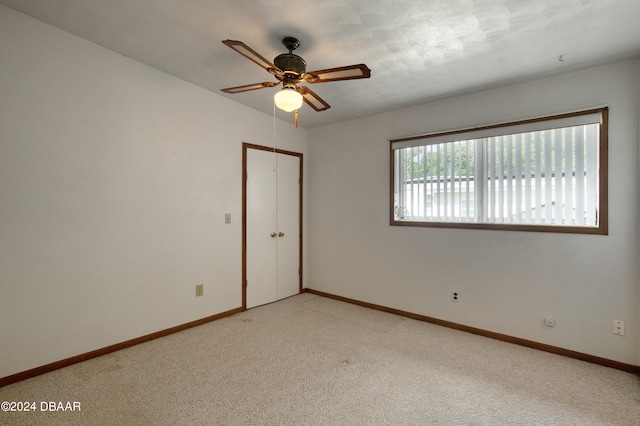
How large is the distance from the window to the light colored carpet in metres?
1.29

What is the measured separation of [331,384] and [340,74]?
7.48 feet

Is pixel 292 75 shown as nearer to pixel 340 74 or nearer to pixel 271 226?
pixel 340 74

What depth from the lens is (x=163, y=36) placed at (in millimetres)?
2324

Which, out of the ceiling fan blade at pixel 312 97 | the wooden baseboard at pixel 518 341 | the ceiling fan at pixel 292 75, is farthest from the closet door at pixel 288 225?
the ceiling fan at pixel 292 75

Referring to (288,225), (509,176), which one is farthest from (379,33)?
(288,225)

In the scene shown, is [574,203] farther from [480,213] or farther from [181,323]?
[181,323]

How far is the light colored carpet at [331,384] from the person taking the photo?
1861 millimetres

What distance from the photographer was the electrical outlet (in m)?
2.47

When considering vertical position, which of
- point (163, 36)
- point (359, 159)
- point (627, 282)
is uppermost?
point (163, 36)

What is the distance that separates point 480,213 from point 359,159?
5.66 feet

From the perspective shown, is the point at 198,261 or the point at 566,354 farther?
the point at 198,261

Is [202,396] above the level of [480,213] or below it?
below

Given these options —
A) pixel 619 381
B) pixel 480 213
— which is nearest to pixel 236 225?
pixel 480 213

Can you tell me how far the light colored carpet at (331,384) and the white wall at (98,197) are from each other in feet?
1.25
